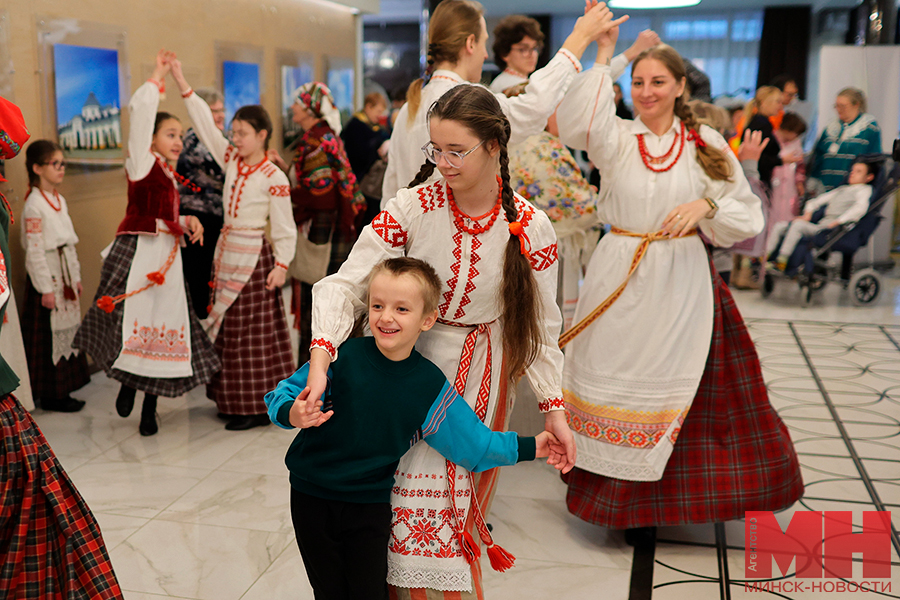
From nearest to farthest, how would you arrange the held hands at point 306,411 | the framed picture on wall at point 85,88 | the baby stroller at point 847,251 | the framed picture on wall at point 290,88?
the held hands at point 306,411, the framed picture on wall at point 85,88, the baby stroller at point 847,251, the framed picture on wall at point 290,88

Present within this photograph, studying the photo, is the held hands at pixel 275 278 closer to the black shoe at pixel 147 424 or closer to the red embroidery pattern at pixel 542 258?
the black shoe at pixel 147 424

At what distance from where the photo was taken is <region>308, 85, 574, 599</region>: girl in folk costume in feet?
6.09

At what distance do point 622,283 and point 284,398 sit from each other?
1.55 m

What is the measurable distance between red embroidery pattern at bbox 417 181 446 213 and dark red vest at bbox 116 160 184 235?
92.6 inches

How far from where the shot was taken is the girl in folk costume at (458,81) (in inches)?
104

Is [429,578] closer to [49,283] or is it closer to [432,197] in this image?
[432,197]

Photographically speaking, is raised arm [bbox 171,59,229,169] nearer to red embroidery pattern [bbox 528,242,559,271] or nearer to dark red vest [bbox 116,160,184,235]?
dark red vest [bbox 116,160,184,235]

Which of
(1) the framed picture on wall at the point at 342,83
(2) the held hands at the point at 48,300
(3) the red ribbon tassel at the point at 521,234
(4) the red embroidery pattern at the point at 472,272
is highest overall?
(1) the framed picture on wall at the point at 342,83

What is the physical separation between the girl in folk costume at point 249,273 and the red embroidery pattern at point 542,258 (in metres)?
2.37

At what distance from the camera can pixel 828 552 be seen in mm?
2938

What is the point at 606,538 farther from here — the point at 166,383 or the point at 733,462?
the point at 166,383

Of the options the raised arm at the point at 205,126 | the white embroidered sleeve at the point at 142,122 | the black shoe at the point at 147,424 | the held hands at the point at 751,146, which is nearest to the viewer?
the held hands at the point at 751,146

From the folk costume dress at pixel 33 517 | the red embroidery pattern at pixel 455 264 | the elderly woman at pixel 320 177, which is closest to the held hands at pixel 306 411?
the red embroidery pattern at pixel 455 264

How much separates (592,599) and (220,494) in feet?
5.16
